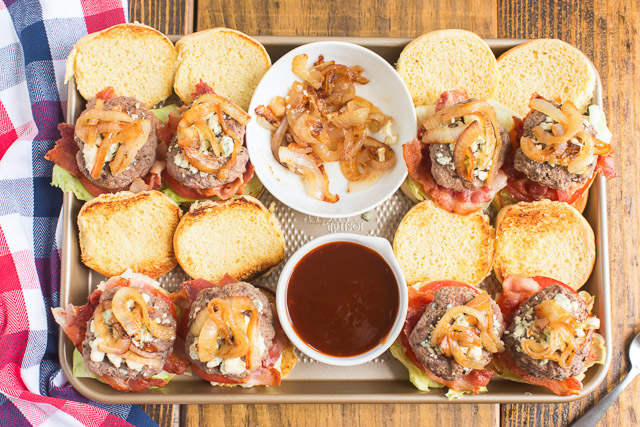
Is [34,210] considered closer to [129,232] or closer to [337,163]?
[129,232]

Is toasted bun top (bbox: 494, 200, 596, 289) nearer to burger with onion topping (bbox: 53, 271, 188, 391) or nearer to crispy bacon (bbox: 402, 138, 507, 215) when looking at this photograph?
crispy bacon (bbox: 402, 138, 507, 215)

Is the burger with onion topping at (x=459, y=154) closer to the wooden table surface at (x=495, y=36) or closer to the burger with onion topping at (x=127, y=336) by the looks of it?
the wooden table surface at (x=495, y=36)

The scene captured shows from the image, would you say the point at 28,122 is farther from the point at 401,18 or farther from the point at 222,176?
the point at 401,18

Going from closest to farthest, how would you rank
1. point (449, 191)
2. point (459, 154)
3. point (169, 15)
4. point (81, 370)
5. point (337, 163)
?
point (459, 154) < point (81, 370) < point (449, 191) < point (337, 163) < point (169, 15)

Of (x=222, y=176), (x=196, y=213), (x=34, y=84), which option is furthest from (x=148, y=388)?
(x=34, y=84)

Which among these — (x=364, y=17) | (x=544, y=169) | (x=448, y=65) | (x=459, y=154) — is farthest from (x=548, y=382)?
(x=364, y=17)

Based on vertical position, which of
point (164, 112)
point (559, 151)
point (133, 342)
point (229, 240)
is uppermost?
point (164, 112)

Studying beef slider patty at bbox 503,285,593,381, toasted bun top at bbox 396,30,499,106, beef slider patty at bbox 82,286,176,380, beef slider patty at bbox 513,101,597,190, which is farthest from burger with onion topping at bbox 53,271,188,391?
beef slider patty at bbox 513,101,597,190
